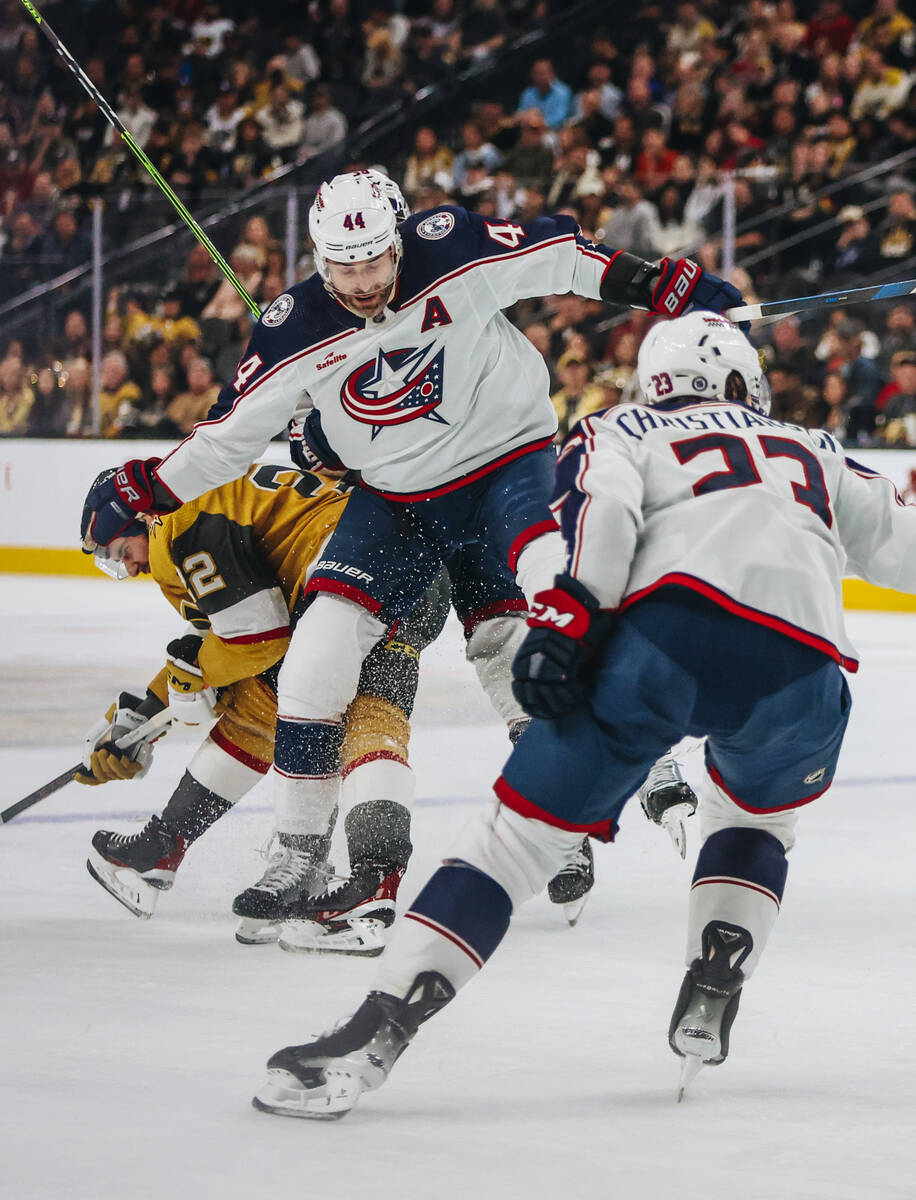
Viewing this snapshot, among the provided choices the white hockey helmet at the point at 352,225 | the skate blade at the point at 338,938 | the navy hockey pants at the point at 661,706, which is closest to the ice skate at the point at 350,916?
the skate blade at the point at 338,938

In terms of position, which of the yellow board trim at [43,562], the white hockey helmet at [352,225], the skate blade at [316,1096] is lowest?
the skate blade at [316,1096]

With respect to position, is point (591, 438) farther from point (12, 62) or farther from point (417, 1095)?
point (12, 62)

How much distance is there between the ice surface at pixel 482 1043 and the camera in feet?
6.31

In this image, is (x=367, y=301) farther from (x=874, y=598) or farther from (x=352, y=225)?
(x=874, y=598)

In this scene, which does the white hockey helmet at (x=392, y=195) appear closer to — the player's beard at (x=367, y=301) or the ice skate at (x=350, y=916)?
the player's beard at (x=367, y=301)

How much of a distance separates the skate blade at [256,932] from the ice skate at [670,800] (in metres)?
0.74

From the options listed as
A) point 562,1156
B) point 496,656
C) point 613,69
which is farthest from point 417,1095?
point 613,69

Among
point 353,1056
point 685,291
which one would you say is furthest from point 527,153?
point 353,1056

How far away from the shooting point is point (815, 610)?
2.08 meters

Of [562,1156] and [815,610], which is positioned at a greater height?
[815,610]

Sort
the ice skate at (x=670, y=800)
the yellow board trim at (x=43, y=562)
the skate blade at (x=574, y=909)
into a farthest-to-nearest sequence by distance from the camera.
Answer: the yellow board trim at (x=43, y=562), the ice skate at (x=670, y=800), the skate blade at (x=574, y=909)

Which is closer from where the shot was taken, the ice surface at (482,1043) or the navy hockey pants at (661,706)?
the ice surface at (482,1043)

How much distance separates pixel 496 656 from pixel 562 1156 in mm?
1512

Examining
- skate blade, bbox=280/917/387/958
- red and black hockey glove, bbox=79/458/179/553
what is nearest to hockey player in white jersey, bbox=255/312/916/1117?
skate blade, bbox=280/917/387/958
